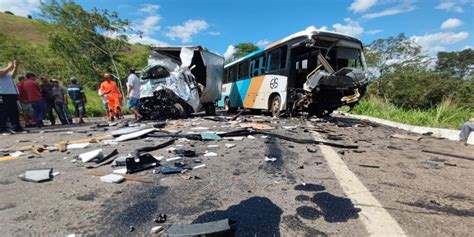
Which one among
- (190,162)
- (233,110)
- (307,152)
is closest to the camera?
Answer: (190,162)

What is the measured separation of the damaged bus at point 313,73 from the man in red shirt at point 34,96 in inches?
294

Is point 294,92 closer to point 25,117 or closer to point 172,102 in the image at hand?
point 172,102

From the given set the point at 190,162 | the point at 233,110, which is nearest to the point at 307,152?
the point at 190,162

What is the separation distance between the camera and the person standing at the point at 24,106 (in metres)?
8.36

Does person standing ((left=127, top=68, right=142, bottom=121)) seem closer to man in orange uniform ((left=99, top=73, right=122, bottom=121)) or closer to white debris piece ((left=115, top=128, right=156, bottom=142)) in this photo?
man in orange uniform ((left=99, top=73, right=122, bottom=121))

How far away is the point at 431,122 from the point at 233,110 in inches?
392

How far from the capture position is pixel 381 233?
6.01ft

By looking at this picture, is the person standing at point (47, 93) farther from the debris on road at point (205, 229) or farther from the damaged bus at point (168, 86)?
the debris on road at point (205, 229)

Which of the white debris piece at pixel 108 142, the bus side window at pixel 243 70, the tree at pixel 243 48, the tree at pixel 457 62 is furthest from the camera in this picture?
the tree at pixel 243 48

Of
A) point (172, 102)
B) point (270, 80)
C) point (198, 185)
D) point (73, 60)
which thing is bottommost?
point (198, 185)

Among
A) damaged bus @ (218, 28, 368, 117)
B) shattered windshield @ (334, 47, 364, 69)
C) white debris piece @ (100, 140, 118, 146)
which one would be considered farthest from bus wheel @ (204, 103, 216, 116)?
white debris piece @ (100, 140, 118, 146)

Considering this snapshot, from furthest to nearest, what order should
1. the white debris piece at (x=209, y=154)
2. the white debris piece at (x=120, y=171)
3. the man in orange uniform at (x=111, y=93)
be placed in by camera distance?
the man in orange uniform at (x=111, y=93) → the white debris piece at (x=209, y=154) → the white debris piece at (x=120, y=171)

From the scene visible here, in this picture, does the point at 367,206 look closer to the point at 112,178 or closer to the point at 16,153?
the point at 112,178

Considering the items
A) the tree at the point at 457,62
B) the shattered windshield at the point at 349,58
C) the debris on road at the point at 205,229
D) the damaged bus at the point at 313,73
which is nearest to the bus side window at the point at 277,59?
the damaged bus at the point at 313,73
